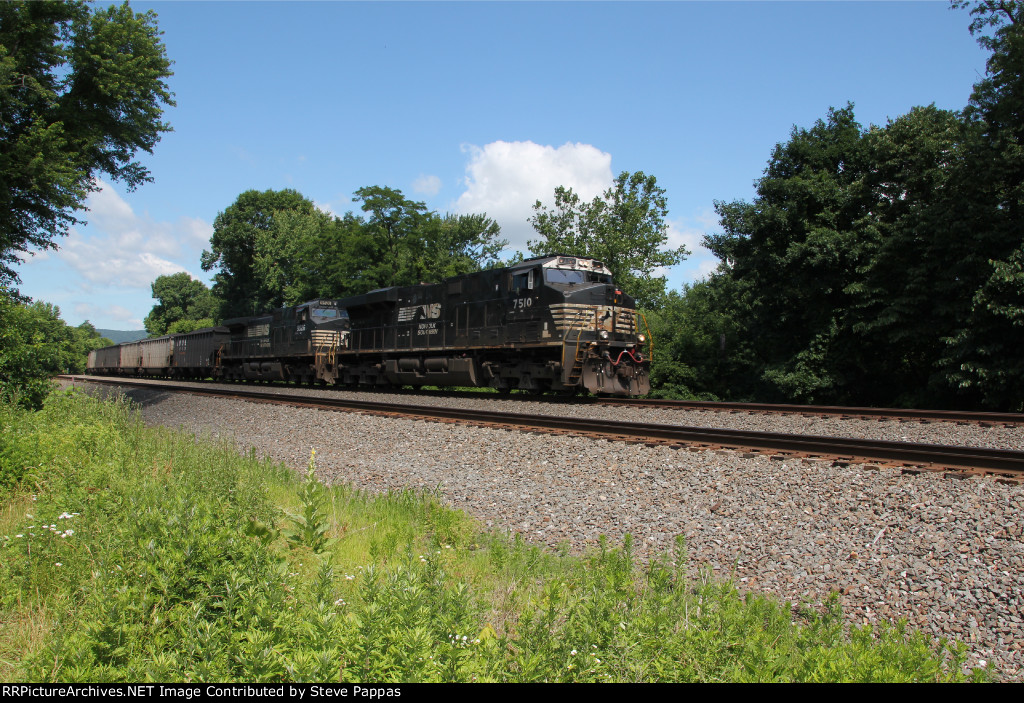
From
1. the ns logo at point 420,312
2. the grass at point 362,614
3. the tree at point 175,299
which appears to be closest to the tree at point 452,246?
the ns logo at point 420,312

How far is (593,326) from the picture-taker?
1681 centimetres

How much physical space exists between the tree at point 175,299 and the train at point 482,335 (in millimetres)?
72737

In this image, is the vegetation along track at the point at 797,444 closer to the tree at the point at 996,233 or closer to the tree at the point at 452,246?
the tree at the point at 996,233

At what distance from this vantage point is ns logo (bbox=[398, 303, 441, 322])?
22172mm

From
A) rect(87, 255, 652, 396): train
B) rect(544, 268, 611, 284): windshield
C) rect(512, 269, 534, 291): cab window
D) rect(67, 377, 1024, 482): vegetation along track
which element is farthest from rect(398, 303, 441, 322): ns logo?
rect(67, 377, 1024, 482): vegetation along track

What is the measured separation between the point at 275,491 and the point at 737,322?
22307mm

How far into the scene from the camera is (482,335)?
A: 1964 centimetres

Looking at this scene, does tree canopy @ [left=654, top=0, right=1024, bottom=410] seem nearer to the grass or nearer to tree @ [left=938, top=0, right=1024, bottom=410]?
tree @ [left=938, top=0, right=1024, bottom=410]

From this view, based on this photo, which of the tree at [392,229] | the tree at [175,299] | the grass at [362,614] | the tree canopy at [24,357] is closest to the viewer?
the grass at [362,614]

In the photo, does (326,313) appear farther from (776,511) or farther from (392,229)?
(776,511)

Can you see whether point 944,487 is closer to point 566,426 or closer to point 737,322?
point 566,426

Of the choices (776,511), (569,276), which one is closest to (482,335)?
(569,276)

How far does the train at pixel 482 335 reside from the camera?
16.8 meters

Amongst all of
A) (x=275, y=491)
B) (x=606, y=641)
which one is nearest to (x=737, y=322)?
(x=275, y=491)
